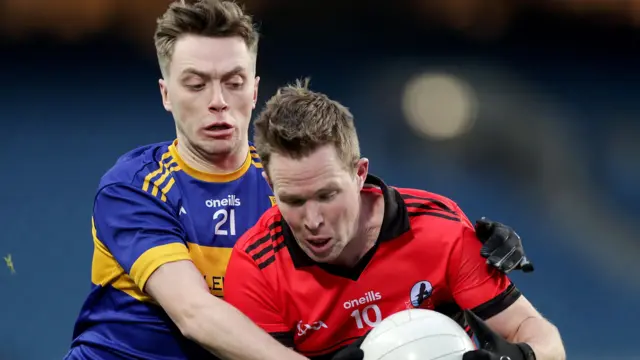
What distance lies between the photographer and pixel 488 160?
6.27 metres

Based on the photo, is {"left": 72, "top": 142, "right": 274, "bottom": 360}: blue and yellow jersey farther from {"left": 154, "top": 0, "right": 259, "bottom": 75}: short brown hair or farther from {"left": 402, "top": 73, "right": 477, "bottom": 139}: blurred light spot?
{"left": 402, "top": 73, "right": 477, "bottom": 139}: blurred light spot

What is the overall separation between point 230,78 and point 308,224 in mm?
777

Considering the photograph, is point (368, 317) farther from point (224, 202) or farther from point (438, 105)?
point (438, 105)

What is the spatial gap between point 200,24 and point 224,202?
63 cm

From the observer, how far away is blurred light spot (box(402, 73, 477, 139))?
20.5 feet

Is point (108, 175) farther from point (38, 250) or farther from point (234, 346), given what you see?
point (38, 250)

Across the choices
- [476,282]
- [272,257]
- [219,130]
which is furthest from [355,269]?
[219,130]

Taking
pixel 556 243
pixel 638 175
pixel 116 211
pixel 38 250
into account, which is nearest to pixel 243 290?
pixel 116 211

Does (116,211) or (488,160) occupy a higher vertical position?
(116,211)

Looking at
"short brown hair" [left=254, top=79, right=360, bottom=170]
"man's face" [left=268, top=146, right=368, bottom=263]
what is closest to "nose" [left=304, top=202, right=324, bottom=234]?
"man's face" [left=268, top=146, right=368, bottom=263]

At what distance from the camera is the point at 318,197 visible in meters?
2.66

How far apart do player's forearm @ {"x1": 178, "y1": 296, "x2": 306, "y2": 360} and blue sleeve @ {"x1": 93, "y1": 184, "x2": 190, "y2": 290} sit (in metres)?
0.22

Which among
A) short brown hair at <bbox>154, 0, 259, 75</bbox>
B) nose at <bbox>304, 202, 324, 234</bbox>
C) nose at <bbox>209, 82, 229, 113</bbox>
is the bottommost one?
nose at <bbox>304, 202, 324, 234</bbox>

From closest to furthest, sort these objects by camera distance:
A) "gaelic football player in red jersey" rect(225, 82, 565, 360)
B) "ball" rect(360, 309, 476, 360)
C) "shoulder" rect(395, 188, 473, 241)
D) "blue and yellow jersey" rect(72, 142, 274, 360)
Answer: "ball" rect(360, 309, 476, 360) < "gaelic football player in red jersey" rect(225, 82, 565, 360) < "shoulder" rect(395, 188, 473, 241) < "blue and yellow jersey" rect(72, 142, 274, 360)
